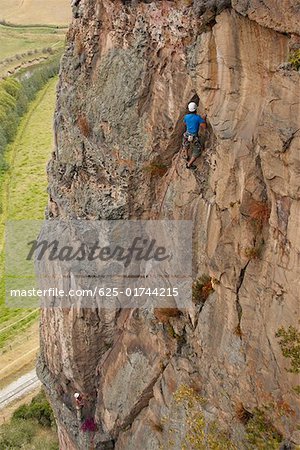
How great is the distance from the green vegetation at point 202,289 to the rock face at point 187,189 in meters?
0.29

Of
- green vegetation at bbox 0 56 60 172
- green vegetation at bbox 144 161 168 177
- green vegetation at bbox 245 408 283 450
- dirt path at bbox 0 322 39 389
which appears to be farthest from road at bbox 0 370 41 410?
green vegetation at bbox 0 56 60 172

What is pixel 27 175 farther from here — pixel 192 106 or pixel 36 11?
pixel 36 11

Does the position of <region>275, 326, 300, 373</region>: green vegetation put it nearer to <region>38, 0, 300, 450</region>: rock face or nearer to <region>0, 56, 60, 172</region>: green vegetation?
<region>38, 0, 300, 450</region>: rock face

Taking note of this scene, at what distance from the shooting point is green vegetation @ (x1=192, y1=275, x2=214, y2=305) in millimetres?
17141

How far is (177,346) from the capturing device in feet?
62.0

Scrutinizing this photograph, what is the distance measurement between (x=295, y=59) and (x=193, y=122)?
4304 millimetres

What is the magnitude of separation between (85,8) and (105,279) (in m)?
10.7

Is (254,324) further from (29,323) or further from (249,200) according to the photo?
(29,323)

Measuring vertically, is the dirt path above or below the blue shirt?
below

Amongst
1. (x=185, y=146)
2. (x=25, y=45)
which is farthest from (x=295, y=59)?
(x=25, y=45)

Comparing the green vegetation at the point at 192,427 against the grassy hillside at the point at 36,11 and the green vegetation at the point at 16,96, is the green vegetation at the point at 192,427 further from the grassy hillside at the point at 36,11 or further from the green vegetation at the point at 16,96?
the grassy hillside at the point at 36,11

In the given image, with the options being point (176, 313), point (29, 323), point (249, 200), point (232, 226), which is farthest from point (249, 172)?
point (29, 323)

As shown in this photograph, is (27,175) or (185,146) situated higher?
(185,146)

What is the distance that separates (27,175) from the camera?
75312 millimetres
